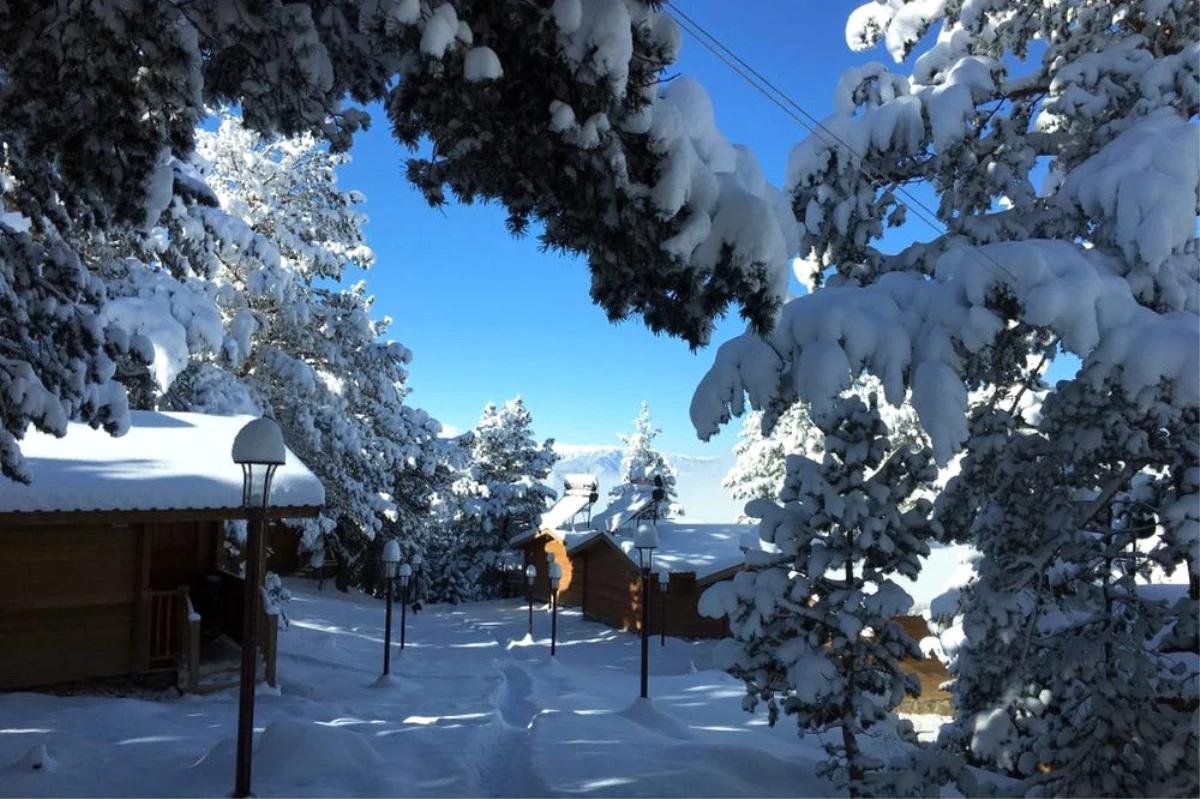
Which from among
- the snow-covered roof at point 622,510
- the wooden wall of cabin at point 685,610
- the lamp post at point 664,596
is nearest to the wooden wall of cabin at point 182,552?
the lamp post at point 664,596

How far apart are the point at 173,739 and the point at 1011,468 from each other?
901 cm

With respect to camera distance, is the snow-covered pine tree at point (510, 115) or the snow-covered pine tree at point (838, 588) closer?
the snow-covered pine tree at point (510, 115)

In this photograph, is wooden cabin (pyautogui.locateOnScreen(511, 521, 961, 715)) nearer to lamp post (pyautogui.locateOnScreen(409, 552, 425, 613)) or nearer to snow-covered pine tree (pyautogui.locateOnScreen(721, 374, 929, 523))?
snow-covered pine tree (pyautogui.locateOnScreen(721, 374, 929, 523))

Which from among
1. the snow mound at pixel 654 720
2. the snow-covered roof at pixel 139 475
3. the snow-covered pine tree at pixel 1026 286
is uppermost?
the snow-covered pine tree at pixel 1026 286

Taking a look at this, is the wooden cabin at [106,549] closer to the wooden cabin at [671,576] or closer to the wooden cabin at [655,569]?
the wooden cabin at [671,576]

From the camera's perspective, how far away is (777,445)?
36.0 m

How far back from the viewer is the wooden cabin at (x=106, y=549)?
32.4 ft

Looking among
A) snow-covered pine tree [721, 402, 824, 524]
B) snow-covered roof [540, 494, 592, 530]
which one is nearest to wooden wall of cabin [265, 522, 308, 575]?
snow-covered roof [540, 494, 592, 530]

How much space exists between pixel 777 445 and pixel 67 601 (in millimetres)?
29684

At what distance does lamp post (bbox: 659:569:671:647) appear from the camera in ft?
84.0

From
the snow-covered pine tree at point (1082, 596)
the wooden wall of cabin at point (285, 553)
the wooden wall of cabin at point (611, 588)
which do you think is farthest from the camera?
the wooden wall of cabin at point (285, 553)

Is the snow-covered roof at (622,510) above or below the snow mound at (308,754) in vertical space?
above

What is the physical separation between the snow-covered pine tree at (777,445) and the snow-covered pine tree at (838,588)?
67.0 feet

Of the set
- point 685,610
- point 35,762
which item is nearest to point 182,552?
point 35,762
